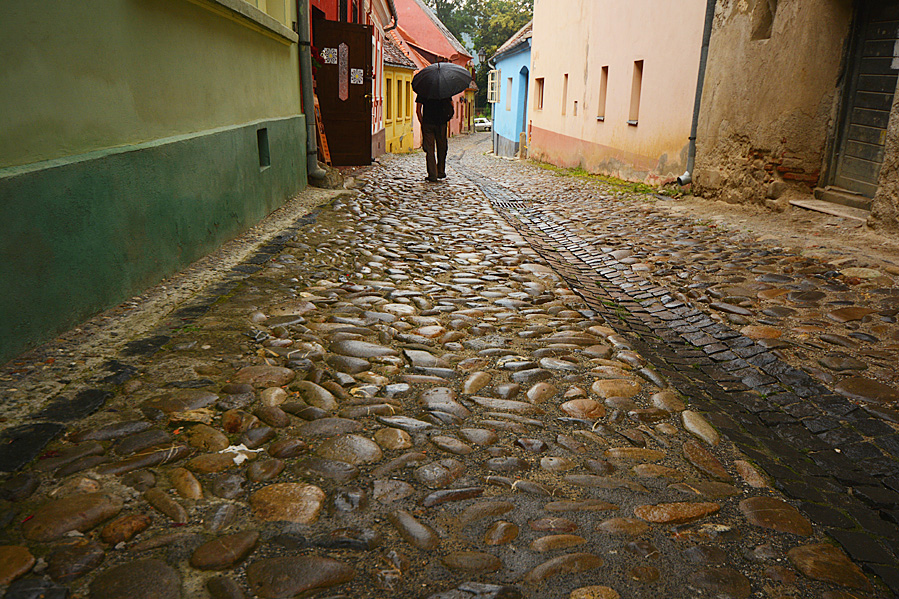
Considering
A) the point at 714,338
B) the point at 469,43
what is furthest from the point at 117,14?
the point at 469,43

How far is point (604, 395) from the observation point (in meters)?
3.13

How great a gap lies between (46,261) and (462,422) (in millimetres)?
2093

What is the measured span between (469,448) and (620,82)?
43.2ft

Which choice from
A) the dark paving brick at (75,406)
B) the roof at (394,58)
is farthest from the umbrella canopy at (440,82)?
the roof at (394,58)

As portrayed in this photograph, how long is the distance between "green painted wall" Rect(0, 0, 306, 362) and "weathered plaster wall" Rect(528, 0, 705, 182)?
7504mm

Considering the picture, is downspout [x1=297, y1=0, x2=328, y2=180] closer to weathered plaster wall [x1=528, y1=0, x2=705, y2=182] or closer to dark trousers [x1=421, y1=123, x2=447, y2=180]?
dark trousers [x1=421, y1=123, x2=447, y2=180]

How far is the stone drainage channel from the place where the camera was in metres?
2.26

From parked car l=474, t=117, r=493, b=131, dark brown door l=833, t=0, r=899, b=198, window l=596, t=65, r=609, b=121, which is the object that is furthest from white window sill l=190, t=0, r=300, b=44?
parked car l=474, t=117, r=493, b=131

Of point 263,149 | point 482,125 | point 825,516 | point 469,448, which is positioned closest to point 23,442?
point 469,448

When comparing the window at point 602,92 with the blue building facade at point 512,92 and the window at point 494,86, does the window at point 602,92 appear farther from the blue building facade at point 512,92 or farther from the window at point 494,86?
the window at point 494,86

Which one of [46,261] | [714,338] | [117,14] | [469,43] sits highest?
[469,43]

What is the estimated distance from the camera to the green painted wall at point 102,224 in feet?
9.63

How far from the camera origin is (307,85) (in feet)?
31.6

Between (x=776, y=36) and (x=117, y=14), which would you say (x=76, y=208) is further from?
(x=776, y=36)
